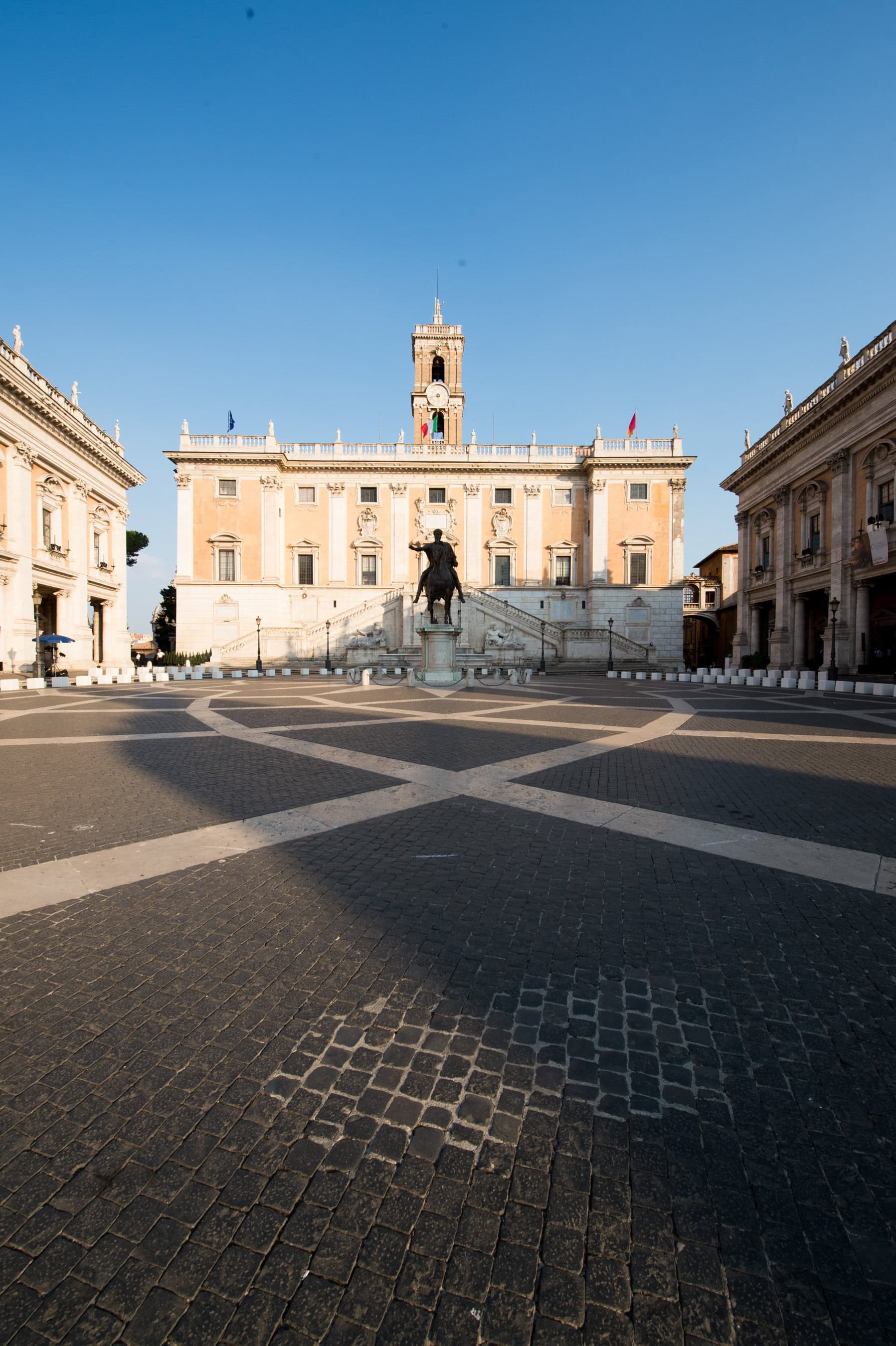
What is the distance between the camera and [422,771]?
7.71 m

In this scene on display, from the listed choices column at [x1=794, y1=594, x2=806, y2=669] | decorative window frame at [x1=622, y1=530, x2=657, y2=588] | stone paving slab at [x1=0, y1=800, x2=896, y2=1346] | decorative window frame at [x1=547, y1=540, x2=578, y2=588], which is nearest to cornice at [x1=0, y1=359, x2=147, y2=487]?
decorative window frame at [x1=547, y1=540, x2=578, y2=588]

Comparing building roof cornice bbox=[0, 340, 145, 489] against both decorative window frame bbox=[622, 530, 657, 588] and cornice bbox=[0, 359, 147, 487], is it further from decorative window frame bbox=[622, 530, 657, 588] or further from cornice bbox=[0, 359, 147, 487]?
decorative window frame bbox=[622, 530, 657, 588]

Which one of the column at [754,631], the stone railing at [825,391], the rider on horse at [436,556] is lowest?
the column at [754,631]

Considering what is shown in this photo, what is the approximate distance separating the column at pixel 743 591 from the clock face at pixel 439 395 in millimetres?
29629

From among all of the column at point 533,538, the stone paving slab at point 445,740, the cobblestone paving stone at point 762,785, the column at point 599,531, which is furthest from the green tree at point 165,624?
the cobblestone paving stone at point 762,785

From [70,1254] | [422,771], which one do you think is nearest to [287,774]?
[422,771]

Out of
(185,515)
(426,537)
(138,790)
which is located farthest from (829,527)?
(185,515)

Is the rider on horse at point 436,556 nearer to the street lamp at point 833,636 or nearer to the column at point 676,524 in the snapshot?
the street lamp at point 833,636

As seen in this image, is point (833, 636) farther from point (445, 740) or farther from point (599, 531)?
point (445, 740)

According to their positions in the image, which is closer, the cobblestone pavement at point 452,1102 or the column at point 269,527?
the cobblestone pavement at point 452,1102

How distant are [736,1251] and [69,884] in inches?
169

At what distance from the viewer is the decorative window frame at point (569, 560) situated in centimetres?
4591

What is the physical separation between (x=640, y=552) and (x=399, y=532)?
1817cm

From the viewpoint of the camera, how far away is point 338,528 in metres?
45.3
